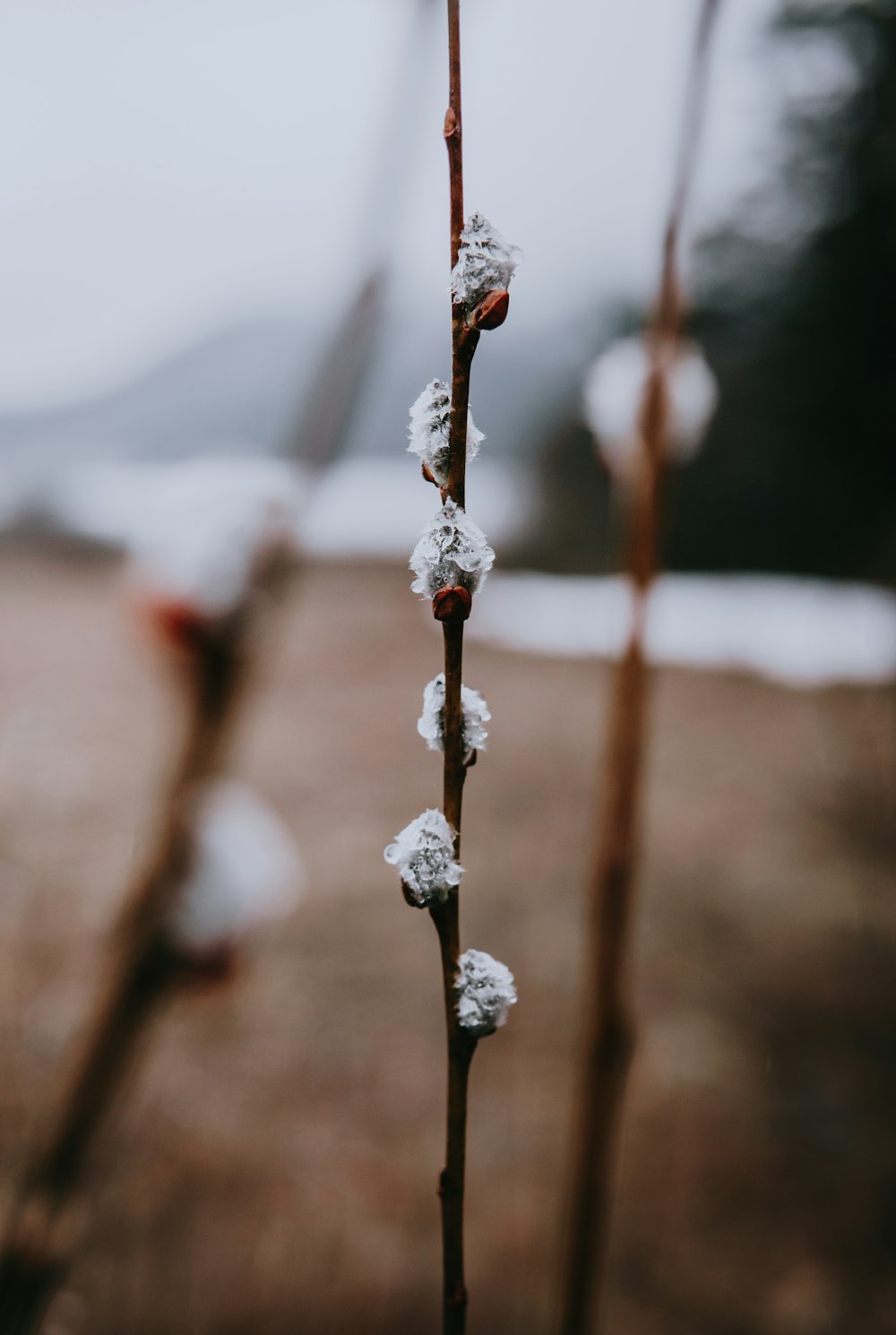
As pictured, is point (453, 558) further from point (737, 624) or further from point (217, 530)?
point (737, 624)

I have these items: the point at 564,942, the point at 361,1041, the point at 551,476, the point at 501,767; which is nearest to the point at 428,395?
the point at 361,1041

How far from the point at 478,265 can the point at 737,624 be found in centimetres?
314

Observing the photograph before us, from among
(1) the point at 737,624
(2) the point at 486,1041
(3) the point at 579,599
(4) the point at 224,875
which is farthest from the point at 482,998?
(3) the point at 579,599

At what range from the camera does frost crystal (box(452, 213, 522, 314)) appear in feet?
0.33

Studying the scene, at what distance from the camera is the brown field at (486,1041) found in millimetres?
921

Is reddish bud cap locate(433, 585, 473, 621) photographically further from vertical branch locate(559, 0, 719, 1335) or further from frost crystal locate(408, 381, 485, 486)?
vertical branch locate(559, 0, 719, 1335)

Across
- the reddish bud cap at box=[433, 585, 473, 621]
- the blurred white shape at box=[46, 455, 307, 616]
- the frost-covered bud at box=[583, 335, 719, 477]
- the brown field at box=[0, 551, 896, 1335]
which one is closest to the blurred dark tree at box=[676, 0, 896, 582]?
the brown field at box=[0, 551, 896, 1335]

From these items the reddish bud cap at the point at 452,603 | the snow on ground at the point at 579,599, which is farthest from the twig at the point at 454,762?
the snow on ground at the point at 579,599

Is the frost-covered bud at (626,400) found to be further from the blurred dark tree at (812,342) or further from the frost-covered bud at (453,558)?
the blurred dark tree at (812,342)

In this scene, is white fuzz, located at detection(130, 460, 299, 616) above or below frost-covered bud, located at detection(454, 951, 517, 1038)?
above

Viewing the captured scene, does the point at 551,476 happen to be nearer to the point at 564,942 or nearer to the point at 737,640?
the point at 737,640

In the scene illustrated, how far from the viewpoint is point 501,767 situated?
202 centimetres

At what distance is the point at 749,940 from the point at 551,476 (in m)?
3.11

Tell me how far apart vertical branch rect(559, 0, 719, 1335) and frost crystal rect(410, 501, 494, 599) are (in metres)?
0.21
